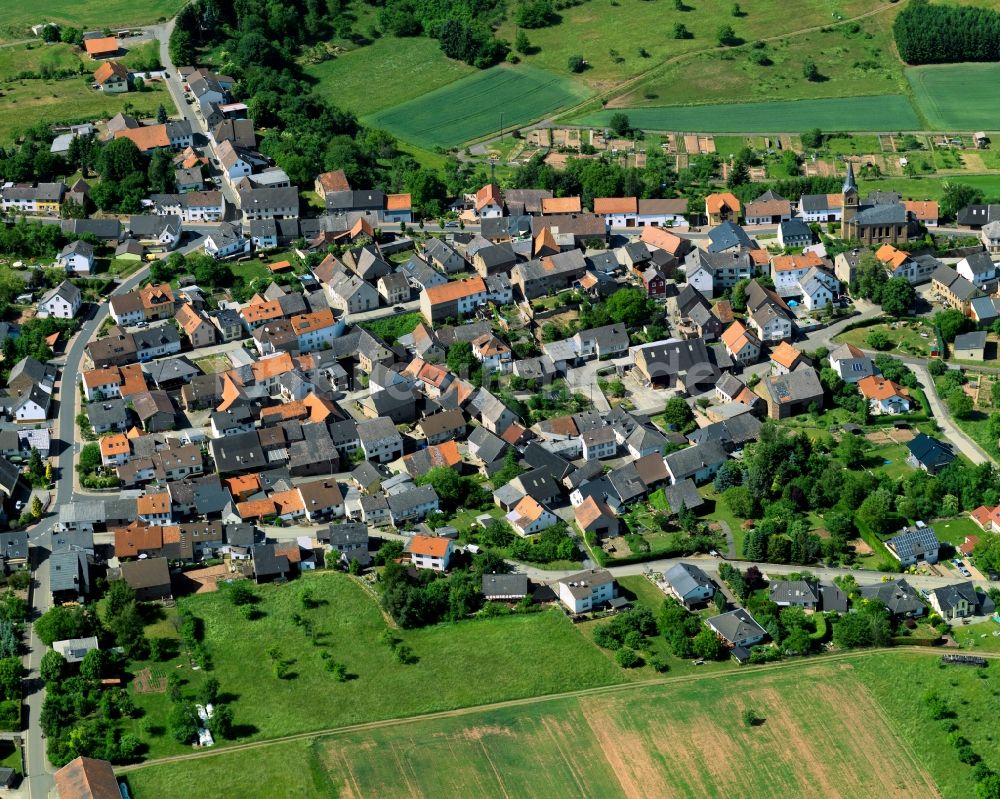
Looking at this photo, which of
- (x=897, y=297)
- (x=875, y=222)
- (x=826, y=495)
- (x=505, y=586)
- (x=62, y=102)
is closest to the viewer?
(x=505, y=586)

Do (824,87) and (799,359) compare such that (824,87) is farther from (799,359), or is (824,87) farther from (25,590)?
(25,590)

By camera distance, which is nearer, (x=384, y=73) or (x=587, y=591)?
(x=587, y=591)

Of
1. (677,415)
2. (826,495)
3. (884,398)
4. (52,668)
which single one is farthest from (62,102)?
(826,495)

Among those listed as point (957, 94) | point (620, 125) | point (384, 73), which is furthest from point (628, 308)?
point (957, 94)

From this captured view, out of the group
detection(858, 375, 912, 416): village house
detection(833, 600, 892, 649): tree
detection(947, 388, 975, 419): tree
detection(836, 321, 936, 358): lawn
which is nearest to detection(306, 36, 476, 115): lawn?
detection(836, 321, 936, 358): lawn

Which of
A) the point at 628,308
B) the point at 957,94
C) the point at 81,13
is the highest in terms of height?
the point at 81,13

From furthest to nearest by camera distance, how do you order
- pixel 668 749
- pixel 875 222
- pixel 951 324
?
1. pixel 875 222
2. pixel 951 324
3. pixel 668 749

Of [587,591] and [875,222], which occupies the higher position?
[875,222]

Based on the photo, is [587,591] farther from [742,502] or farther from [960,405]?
[960,405]
